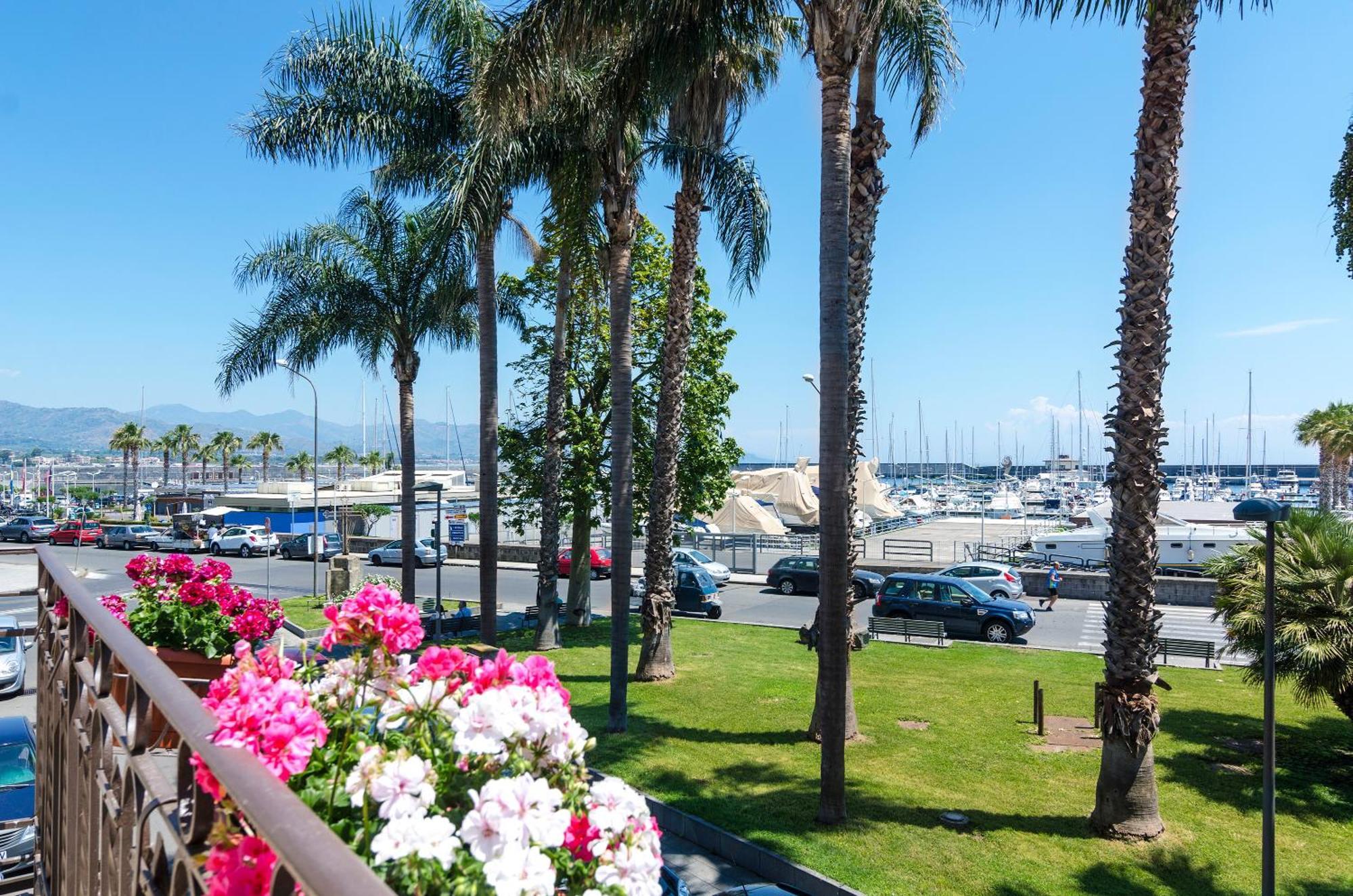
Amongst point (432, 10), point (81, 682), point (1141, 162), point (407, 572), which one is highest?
point (432, 10)

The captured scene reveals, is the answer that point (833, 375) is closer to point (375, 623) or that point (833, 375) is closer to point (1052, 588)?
point (375, 623)

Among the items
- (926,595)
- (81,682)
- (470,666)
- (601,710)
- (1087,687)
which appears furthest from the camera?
(926,595)

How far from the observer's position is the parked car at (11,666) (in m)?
15.7

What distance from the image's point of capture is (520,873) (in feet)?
5.47

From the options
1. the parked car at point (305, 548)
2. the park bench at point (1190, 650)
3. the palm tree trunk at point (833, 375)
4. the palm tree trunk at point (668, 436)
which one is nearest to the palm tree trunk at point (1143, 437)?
the palm tree trunk at point (833, 375)

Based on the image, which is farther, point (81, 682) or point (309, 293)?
point (309, 293)

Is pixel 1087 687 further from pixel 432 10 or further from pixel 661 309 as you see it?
pixel 432 10

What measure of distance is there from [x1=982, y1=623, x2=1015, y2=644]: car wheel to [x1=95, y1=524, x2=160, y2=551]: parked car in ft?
150

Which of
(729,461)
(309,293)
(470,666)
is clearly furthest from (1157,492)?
(309,293)

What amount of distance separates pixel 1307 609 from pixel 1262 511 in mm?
5022

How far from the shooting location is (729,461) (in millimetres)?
23312

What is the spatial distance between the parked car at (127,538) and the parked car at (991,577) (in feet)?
142

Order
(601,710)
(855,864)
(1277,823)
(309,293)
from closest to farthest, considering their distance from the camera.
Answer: (855,864)
(1277,823)
(601,710)
(309,293)

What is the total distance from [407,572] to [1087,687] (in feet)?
50.7
